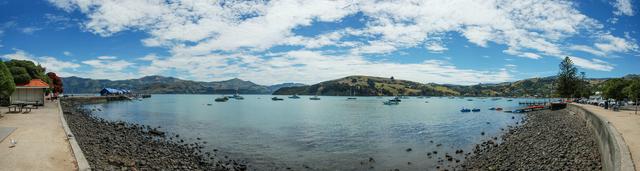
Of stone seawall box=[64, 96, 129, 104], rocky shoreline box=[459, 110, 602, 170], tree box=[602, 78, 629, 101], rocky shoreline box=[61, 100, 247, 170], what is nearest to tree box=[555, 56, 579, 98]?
tree box=[602, 78, 629, 101]

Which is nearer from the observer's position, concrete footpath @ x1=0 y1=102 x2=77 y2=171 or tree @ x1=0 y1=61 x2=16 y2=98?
concrete footpath @ x1=0 y1=102 x2=77 y2=171

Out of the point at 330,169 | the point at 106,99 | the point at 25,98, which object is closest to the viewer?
the point at 330,169

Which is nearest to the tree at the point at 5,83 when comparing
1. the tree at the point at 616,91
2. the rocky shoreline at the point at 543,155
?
the rocky shoreline at the point at 543,155

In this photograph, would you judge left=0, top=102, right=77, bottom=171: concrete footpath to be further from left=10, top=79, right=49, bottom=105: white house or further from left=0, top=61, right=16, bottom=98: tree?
left=10, top=79, right=49, bottom=105: white house

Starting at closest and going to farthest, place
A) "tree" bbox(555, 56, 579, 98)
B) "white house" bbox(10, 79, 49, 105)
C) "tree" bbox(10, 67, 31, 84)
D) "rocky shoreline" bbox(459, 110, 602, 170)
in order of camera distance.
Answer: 1. "rocky shoreline" bbox(459, 110, 602, 170)
2. "white house" bbox(10, 79, 49, 105)
3. "tree" bbox(10, 67, 31, 84)
4. "tree" bbox(555, 56, 579, 98)

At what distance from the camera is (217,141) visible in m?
39.2

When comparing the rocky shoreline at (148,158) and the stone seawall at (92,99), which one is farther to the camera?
the stone seawall at (92,99)

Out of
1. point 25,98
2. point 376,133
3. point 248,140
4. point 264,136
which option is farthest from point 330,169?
point 25,98

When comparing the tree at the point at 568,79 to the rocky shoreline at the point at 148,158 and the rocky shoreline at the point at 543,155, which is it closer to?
the rocky shoreline at the point at 543,155

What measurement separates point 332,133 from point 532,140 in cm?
2181

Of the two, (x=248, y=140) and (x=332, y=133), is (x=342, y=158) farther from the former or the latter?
(x=332, y=133)

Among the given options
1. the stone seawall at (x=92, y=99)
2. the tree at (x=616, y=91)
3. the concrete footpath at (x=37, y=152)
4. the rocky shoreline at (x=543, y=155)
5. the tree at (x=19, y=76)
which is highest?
the tree at (x=19, y=76)

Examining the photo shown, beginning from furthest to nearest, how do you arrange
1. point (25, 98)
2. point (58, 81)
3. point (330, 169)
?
point (58, 81) < point (25, 98) < point (330, 169)

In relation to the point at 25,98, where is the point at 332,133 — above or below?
below
